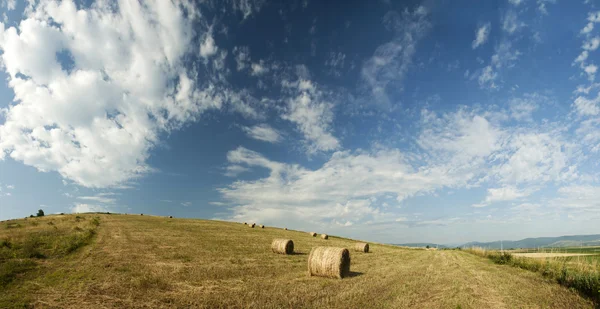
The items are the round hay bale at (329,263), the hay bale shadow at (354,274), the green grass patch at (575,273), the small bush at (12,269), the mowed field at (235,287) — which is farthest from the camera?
the hay bale shadow at (354,274)

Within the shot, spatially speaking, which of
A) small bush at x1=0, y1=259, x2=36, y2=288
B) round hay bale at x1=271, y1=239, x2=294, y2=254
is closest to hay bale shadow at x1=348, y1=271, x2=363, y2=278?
round hay bale at x1=271, y1=239, x2=294, y2=254

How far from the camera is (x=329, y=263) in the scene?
15836 mm

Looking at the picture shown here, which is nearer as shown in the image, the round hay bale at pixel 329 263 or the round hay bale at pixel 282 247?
the round hay bale at pixel 329 263

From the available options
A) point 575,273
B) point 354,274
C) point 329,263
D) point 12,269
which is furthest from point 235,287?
point 575,273

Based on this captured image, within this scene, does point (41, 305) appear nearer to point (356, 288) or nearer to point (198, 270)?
point (198, 270)

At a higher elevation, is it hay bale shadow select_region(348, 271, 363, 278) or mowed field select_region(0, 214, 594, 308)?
mowed field select_region(0, 214, 594, 308)

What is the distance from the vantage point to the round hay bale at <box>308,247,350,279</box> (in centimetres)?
1566

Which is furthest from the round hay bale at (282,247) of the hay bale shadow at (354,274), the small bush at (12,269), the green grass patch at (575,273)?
the green grass patch at (575,273)

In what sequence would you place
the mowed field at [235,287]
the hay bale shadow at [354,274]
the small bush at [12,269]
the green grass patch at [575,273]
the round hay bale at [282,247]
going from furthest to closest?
the round hay bale at [282,247] < the hay bale shadow at [354,274] < the green grass patch at [575,273] < the small bush at [12,269] < the mowed field at [235,287]

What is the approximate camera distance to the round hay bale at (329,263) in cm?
1566

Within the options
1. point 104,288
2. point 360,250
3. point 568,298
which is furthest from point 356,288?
point 360,250

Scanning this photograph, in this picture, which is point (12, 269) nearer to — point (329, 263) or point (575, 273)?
point (329, 263)

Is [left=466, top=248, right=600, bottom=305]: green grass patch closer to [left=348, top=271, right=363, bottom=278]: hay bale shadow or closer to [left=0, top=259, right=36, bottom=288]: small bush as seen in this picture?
[left=348, top=271, right=363, bottom=278]: hay bale shadow

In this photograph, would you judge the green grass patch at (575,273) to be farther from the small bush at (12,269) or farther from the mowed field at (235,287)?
the small bush at (12,269)
